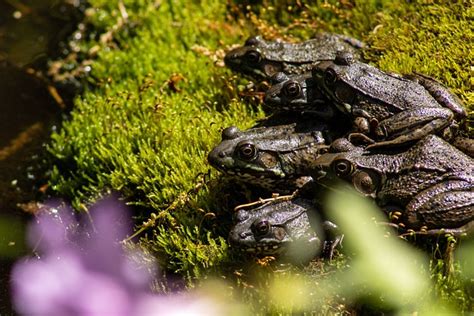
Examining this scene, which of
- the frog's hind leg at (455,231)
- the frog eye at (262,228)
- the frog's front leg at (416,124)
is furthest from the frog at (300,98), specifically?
the frog's hind leg at (455,231)

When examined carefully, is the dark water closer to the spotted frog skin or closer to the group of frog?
the spotted frog skin

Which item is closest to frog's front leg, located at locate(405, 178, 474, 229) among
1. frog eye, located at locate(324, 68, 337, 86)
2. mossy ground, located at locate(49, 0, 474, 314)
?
mossy ground, located at locate(49, 0, 474, 314)

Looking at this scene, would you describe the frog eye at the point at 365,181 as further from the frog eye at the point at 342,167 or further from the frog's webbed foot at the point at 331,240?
the frog's webbed foot at the point at 331,240

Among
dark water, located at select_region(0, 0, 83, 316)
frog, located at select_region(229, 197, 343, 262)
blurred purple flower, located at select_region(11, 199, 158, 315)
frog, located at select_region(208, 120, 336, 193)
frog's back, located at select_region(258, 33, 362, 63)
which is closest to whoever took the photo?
blurred purple flower, located at select_region(11, 199, 158, 315)

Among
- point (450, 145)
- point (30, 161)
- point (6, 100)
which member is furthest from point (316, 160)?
point (6, 100)

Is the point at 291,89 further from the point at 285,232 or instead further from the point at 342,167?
the point at 285,232

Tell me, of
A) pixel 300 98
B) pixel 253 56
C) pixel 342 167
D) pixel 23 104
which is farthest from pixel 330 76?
pixel 23 104
